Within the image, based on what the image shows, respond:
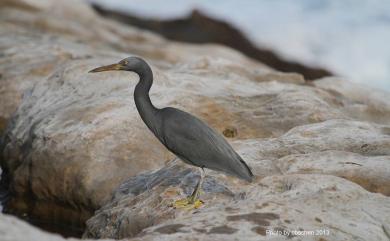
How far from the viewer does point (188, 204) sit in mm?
11891

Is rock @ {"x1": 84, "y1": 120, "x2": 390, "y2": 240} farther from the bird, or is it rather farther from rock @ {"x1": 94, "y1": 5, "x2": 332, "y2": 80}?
rock @ {"x1": 94, "y1": 5, "x2": 332, "y2": 80}

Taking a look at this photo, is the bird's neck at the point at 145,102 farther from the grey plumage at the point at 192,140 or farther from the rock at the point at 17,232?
the rock at the point at 17,232

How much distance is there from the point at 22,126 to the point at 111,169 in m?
3.90

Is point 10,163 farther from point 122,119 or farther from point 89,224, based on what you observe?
point 89,224

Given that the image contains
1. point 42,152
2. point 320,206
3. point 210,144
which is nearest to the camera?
point 320,206

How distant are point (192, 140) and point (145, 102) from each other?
3.69 ft

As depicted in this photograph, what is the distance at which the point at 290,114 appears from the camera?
17281 millimetres

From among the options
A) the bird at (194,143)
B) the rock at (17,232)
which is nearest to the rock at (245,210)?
the bird at (194,143)

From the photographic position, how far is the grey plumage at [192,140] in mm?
11789

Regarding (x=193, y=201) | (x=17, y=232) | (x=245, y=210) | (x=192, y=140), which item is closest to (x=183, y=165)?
(x=192, y=140)

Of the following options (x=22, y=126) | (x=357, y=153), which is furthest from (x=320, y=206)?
(x=22, y=126)

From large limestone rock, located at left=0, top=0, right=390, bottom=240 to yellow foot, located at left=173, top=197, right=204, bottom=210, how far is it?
0.14m

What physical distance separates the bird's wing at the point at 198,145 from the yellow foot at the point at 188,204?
0.56m

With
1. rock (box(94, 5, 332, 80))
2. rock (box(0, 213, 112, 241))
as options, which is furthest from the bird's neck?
rock (box(94, 5, 332, 80))
